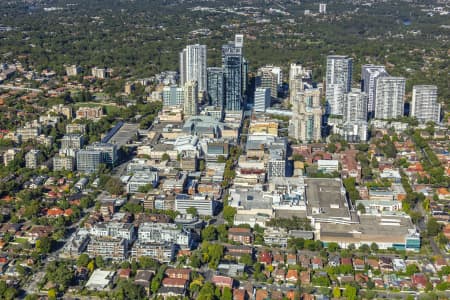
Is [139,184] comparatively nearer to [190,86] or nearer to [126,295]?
[126,295]

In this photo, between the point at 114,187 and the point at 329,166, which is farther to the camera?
the point at 329,166

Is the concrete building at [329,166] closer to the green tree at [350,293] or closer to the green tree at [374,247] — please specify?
the green tree at [374,247]

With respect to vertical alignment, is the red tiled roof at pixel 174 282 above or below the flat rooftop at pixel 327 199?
below

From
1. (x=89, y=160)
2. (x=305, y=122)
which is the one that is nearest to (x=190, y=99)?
(x=305, y=122)

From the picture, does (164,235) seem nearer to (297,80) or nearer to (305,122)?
(305,122)

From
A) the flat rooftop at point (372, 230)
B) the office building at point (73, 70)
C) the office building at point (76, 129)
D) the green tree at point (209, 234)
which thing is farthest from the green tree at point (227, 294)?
the office building at point (73, 70)

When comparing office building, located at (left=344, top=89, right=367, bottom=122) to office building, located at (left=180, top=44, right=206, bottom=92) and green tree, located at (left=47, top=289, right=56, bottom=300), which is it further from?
green tree, located at (left=47, top=289, right=56, bottom=300)

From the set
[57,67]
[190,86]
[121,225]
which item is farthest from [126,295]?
[57,67]

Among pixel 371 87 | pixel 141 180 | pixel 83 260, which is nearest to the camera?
pixel 83 260

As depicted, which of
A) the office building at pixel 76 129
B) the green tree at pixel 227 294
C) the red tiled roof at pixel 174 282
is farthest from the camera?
the office building at pixel 76 129
